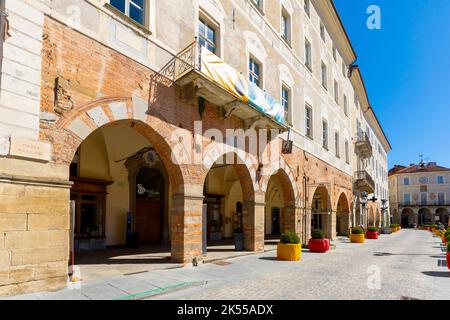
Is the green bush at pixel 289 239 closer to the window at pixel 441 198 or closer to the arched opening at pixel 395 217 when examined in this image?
the window at pixel 441 198

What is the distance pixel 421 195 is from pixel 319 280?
74877 millimetres

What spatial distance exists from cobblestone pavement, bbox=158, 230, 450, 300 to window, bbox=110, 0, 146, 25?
6.95 metres

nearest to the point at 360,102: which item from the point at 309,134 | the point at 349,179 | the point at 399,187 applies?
the point at 349,179

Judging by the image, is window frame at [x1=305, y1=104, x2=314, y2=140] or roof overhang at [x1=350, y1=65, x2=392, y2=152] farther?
roof overhang at [x1=350, y1=65, x2=392, y2=152]

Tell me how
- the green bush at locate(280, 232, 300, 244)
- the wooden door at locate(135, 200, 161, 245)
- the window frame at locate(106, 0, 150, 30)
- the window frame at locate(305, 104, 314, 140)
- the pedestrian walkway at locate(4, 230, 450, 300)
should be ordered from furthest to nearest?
the window frame at locate(305, 104, 314, 140), the wooden door at locate(135, 200, 161, 245), the green bush at locate(280, 232, 300, 244), the window frame at locate(106, 0, 150, 30), the pedestrian walkway at locate(4, 230, 450, 300)

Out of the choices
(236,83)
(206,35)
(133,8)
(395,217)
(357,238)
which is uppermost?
(206,35)

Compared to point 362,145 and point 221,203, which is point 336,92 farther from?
point 221,203

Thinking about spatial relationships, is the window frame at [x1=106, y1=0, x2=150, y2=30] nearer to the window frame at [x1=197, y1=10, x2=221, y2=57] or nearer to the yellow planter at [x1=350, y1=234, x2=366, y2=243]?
the window frame at [x1=197, y1=10, x2=221, y2=57]

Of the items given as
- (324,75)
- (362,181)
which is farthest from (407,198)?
(324,75)

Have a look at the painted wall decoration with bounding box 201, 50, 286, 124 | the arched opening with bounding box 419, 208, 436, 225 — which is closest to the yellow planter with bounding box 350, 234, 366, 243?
the painted wall decoration with bounding box 201, 50, 286, 124

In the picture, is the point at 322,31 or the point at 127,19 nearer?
the point at 127,19

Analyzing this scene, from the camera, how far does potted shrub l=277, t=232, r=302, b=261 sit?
12.2 meters

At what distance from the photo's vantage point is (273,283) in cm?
824

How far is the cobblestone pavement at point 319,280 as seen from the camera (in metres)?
Result: 7.10
